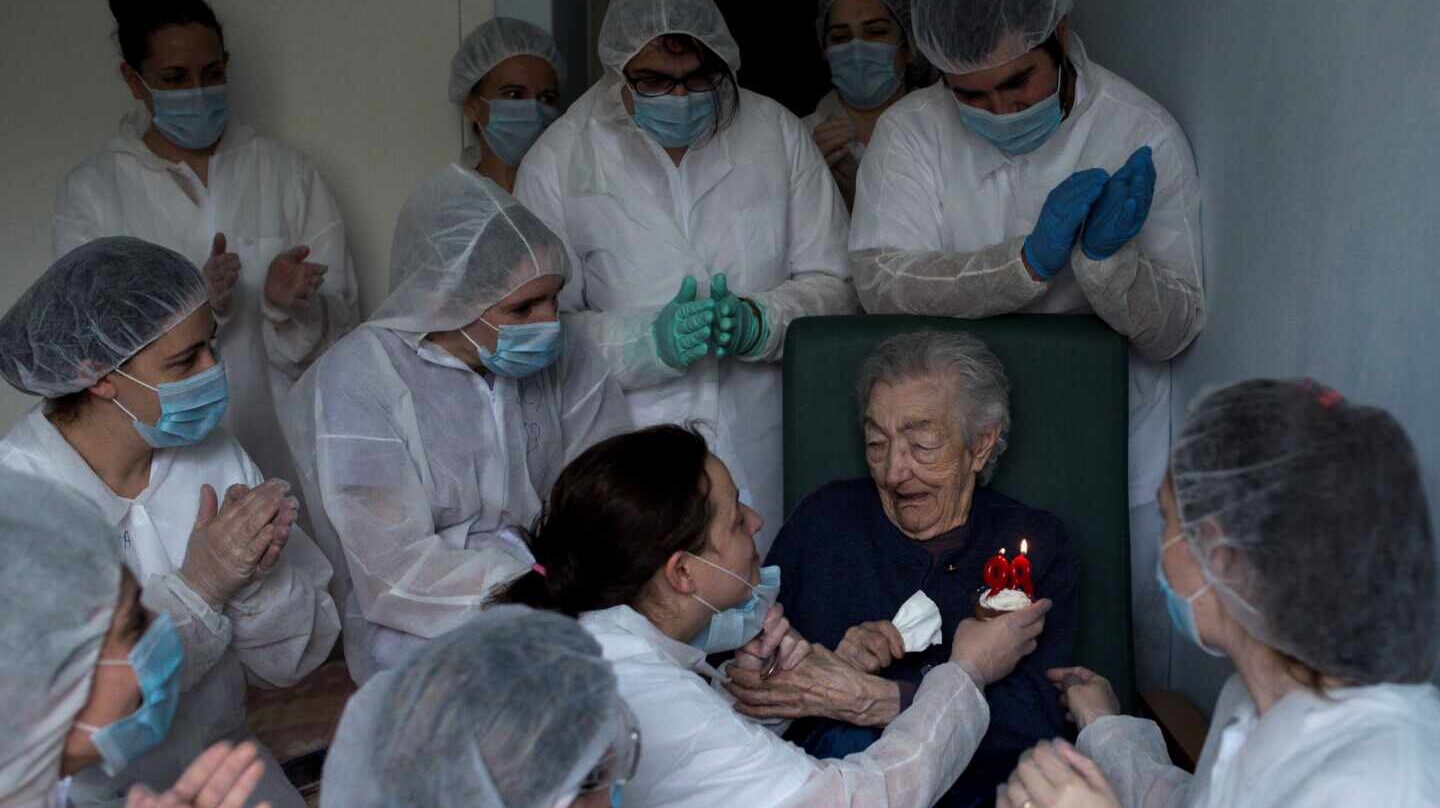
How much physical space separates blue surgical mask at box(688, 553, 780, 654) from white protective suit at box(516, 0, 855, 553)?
922mm

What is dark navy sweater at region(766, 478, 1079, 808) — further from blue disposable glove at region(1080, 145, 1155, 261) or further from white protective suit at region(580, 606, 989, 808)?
blue disposable glove at region(1080, 145, 1155, 261)

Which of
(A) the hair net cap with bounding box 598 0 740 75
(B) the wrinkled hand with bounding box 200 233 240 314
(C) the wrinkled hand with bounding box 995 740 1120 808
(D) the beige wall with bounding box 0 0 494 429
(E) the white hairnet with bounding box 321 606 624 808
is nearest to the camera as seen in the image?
(E) the white hairnet with bounding box 321 606 624 808

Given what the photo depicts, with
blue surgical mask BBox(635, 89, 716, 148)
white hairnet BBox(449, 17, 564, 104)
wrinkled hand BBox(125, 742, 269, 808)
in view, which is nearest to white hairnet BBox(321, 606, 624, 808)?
wrinkled hand BBox(125, 742, 269, 808)

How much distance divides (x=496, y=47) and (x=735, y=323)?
131 centimetres

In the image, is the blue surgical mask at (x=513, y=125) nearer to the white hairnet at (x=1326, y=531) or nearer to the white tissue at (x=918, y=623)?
the white tissue at (x=918, y=623)

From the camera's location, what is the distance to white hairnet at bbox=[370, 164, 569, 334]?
2.46m

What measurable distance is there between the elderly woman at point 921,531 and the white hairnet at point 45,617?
1209 millimetres

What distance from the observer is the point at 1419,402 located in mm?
1799

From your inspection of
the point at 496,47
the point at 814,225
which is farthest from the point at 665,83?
the point at 496,47

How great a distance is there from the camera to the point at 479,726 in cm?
126

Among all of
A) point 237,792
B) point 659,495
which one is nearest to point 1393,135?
point 659,495

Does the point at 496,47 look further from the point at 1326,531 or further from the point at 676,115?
the point at 1326,531

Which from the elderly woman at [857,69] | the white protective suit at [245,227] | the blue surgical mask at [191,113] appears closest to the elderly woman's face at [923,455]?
the elderly woman at [857,69]

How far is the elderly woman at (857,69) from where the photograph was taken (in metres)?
3.50
